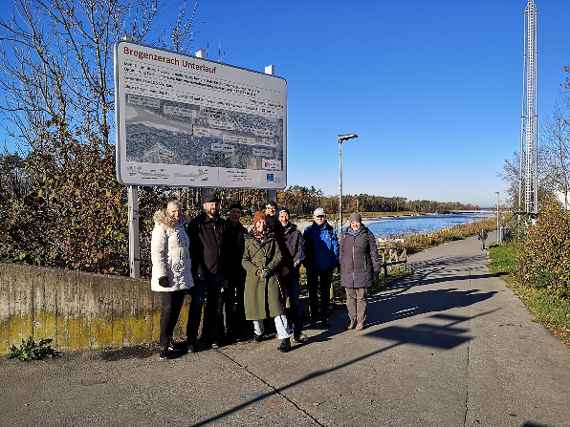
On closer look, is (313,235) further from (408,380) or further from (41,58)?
(41,58)

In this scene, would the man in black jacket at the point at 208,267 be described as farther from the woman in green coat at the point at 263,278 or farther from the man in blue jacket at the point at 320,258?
the man in blue jacket at the point at 320,258

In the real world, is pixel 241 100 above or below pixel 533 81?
below

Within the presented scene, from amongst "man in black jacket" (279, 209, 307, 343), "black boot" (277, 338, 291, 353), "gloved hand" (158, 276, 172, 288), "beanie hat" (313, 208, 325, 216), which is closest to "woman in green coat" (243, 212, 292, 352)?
"black boot" (277, 338, 291, 353)

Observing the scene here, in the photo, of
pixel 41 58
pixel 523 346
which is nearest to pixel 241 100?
pixel 41 58

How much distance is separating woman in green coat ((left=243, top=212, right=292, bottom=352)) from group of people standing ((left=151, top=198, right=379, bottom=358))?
12 mm

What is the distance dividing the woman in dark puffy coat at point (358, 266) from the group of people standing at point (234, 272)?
14 mm

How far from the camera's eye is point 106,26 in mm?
7809

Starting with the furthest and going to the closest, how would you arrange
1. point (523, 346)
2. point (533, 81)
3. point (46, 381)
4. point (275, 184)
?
point (533, 81)
point (275, 184)
point (523, 346)
point (46, 381)

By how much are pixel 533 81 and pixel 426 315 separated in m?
19.8

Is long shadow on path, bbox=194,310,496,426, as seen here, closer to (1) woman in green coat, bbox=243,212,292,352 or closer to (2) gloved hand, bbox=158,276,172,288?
(1) woman in green coat, bbox=243,212,292,352

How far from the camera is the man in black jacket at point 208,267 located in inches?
213

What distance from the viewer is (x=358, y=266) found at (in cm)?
646

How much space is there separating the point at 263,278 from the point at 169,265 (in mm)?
1141

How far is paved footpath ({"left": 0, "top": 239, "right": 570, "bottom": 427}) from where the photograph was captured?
368 centimetres
